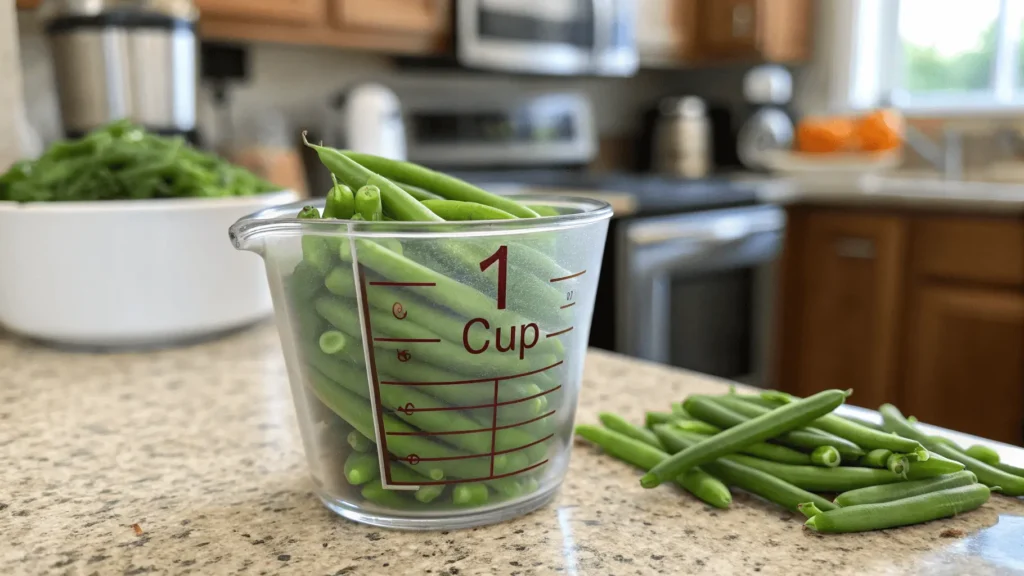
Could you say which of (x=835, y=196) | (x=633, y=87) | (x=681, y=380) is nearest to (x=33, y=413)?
(x=681, y=380)

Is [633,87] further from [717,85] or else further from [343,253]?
[343,253]

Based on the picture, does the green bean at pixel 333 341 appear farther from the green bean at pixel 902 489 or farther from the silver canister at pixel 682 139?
the silver canister at pixel 682 139

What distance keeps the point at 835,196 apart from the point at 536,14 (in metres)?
0.99

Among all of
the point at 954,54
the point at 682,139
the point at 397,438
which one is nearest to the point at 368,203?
the point at 397,438

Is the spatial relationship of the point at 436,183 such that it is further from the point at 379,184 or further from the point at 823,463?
the point at 823,463

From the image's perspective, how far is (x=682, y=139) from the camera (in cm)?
296

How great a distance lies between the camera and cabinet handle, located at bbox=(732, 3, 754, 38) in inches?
113

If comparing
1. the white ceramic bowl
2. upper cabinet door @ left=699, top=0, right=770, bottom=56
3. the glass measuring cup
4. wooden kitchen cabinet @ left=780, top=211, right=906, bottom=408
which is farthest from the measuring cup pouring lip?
upper cabinet door @ left=699, top=0, right=770, bottom=56

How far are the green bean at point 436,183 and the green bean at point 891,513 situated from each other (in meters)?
0.22

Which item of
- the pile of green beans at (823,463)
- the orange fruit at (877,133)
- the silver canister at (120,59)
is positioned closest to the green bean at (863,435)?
the pile of green beans at (823,463)

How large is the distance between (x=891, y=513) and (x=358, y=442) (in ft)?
0.91

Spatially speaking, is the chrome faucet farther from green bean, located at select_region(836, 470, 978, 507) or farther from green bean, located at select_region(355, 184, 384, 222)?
green bean, located at select_region(355, 184, 384, 222)

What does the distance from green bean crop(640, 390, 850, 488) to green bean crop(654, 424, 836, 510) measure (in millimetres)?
14

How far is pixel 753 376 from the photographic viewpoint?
246 cm
